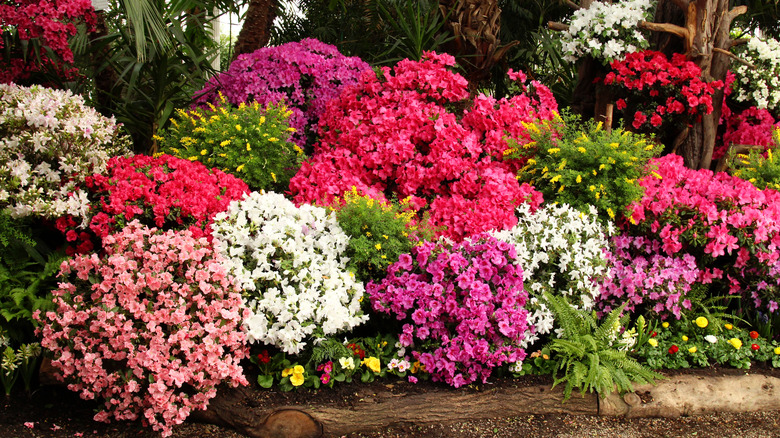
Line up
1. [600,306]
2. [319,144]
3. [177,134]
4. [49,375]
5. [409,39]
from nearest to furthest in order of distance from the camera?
[49,375] < [600,306] < [177,134] < [319,144] < [409,39]

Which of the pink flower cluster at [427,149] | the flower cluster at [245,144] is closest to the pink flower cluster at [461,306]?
the pink flower cluster at [427,149]

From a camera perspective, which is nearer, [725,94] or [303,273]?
[303,273]

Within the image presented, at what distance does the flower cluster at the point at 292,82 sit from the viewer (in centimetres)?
556

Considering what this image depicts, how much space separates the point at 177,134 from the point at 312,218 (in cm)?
187

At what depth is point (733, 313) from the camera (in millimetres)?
4496

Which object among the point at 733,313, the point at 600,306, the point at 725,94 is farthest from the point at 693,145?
the point at 600,306

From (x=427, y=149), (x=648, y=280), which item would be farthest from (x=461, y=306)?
(x=427, y=149)

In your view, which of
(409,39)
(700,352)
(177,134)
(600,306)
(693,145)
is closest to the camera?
(700,352)

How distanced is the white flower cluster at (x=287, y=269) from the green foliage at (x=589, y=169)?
170 centimetres

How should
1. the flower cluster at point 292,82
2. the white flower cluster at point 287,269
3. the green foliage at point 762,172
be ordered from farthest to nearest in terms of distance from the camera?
the flower cluster at point 292,82, the green foliage at point 762,172, the white flower cluster at point 287,269

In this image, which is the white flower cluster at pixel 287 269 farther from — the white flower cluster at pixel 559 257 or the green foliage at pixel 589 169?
the green foliage at pixel 589 169

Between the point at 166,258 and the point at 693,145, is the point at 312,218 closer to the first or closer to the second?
the point at 166,258

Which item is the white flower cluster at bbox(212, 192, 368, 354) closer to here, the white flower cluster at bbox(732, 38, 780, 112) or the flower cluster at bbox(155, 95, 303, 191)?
the flower cluster at bbox(155, 95, 303, 191)

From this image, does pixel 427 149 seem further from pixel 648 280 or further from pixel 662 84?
pixel 662 84
